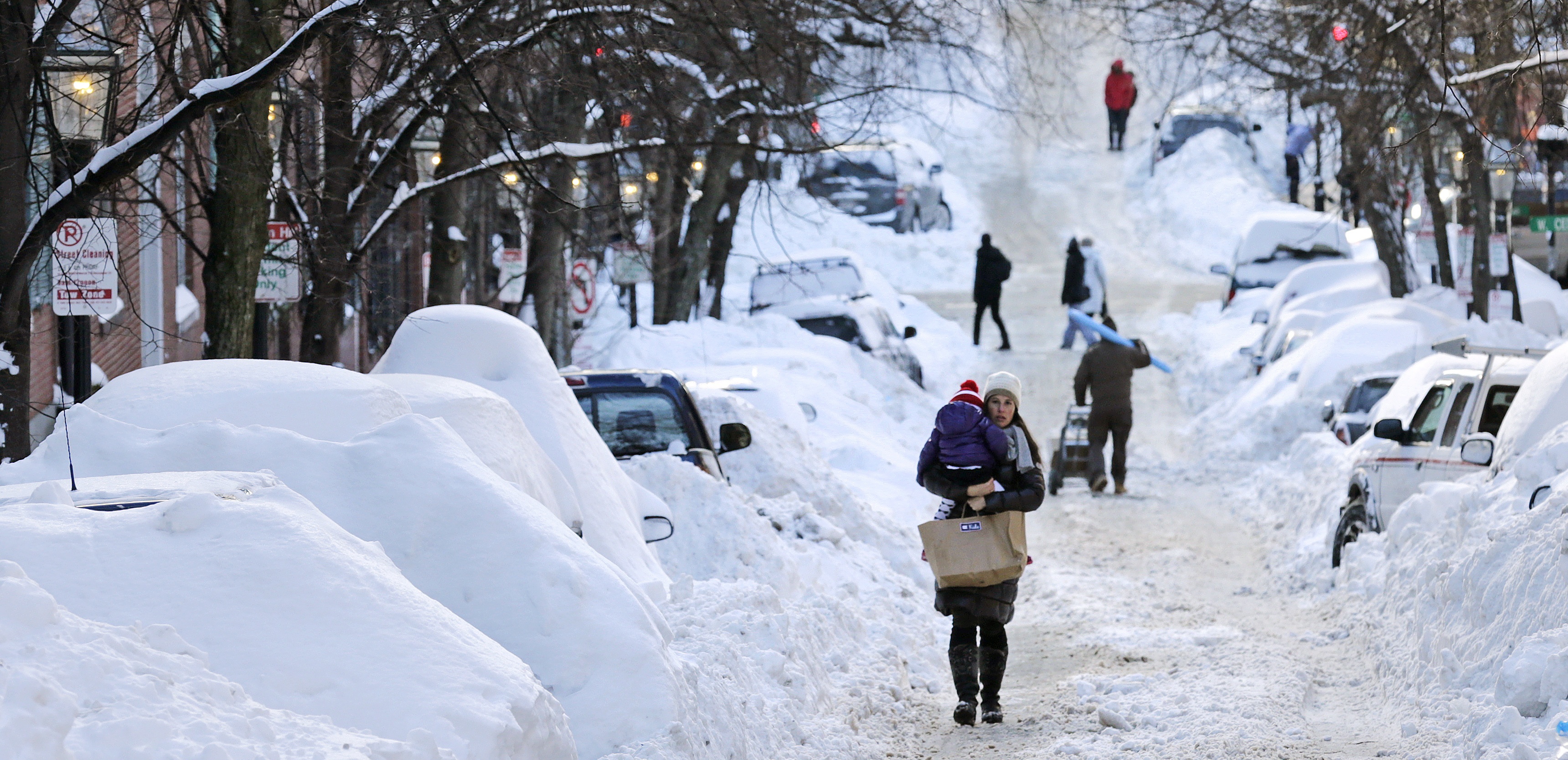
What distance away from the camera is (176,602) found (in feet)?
12.5

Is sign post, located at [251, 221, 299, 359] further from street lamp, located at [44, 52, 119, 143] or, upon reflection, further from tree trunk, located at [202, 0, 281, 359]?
tree trunk, located at [202, 0, 281, 359]

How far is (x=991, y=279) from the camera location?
88.0 feet

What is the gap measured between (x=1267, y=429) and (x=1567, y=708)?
42.3ft

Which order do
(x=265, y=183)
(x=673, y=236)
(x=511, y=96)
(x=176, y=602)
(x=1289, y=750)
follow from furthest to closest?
(x=673, y=236) → (x=511, y=96) → (x=265, y=183) → (x=1289, y=750) → (x=176, y=602)

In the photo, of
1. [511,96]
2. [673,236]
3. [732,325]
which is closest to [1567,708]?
[511,96]

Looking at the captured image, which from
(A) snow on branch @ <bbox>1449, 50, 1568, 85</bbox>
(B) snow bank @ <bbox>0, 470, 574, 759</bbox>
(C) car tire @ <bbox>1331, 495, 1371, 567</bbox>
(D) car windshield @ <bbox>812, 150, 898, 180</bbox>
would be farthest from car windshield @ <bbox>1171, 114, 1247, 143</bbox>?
(B) snow bank @ <bbox>0, 470, 574, 759</bbox>

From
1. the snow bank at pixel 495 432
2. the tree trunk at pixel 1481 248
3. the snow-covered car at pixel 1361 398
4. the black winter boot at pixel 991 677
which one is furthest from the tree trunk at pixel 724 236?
the snow bank at pixel 495 432

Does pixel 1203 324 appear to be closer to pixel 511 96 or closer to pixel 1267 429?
pixel 1267 429

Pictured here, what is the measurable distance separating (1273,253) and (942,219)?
10.6 m

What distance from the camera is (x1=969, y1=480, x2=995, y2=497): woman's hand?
7.37 metres

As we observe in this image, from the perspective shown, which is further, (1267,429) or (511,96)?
(1267,429)

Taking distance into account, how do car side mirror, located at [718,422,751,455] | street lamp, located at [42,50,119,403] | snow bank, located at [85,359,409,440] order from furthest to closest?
car side mirror, located at [718,422,751,455] → street lamp, located at [42,50,119,403] → snow bank, located at [85,359,409,440]

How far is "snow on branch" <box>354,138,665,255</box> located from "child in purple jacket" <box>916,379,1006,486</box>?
10.1 feet

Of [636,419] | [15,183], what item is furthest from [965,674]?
[15,183]
